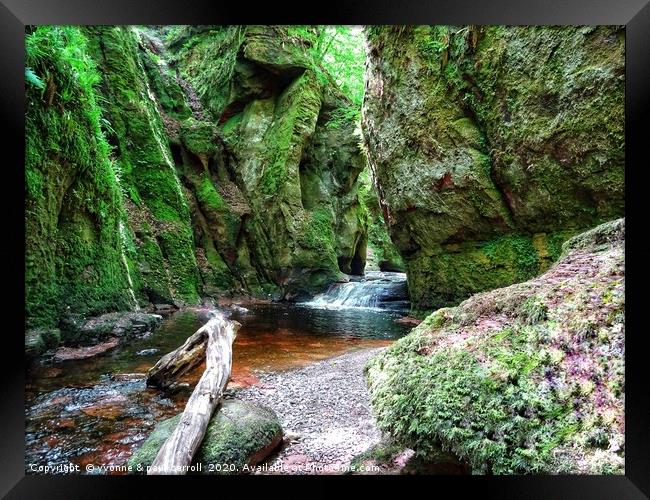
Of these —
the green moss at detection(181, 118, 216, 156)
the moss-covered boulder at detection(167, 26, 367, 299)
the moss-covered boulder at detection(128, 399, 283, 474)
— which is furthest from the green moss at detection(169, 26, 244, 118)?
the moss-covered boulder at detection(128, 399, 283, 474)

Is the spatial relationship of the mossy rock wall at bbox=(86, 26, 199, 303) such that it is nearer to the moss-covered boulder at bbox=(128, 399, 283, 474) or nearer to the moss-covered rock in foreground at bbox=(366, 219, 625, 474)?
the moss-covered boulder at bbox=(128, 399, 283, 474)

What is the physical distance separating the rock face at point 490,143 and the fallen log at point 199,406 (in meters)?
6.46

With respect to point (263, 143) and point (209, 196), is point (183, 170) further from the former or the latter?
point (263, 143)

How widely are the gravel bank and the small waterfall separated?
26.5 ft

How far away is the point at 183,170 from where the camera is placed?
13281mm

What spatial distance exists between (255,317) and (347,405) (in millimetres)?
6713

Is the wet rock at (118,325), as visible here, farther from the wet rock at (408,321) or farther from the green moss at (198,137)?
the green moss at (198,137)

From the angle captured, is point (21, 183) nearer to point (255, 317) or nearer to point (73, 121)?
point (73, 121)

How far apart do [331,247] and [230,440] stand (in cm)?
1392

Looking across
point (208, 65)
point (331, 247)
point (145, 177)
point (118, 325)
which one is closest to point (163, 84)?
point (208, 65)

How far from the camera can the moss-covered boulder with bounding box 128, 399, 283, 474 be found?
7.64 feet

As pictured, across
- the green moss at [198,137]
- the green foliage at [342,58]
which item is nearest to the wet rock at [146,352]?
the green foliage at [342,58]

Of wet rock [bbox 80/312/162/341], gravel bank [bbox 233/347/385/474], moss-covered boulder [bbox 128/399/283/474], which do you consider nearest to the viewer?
moss-covered boulder [bbox 128/399/283/474]
